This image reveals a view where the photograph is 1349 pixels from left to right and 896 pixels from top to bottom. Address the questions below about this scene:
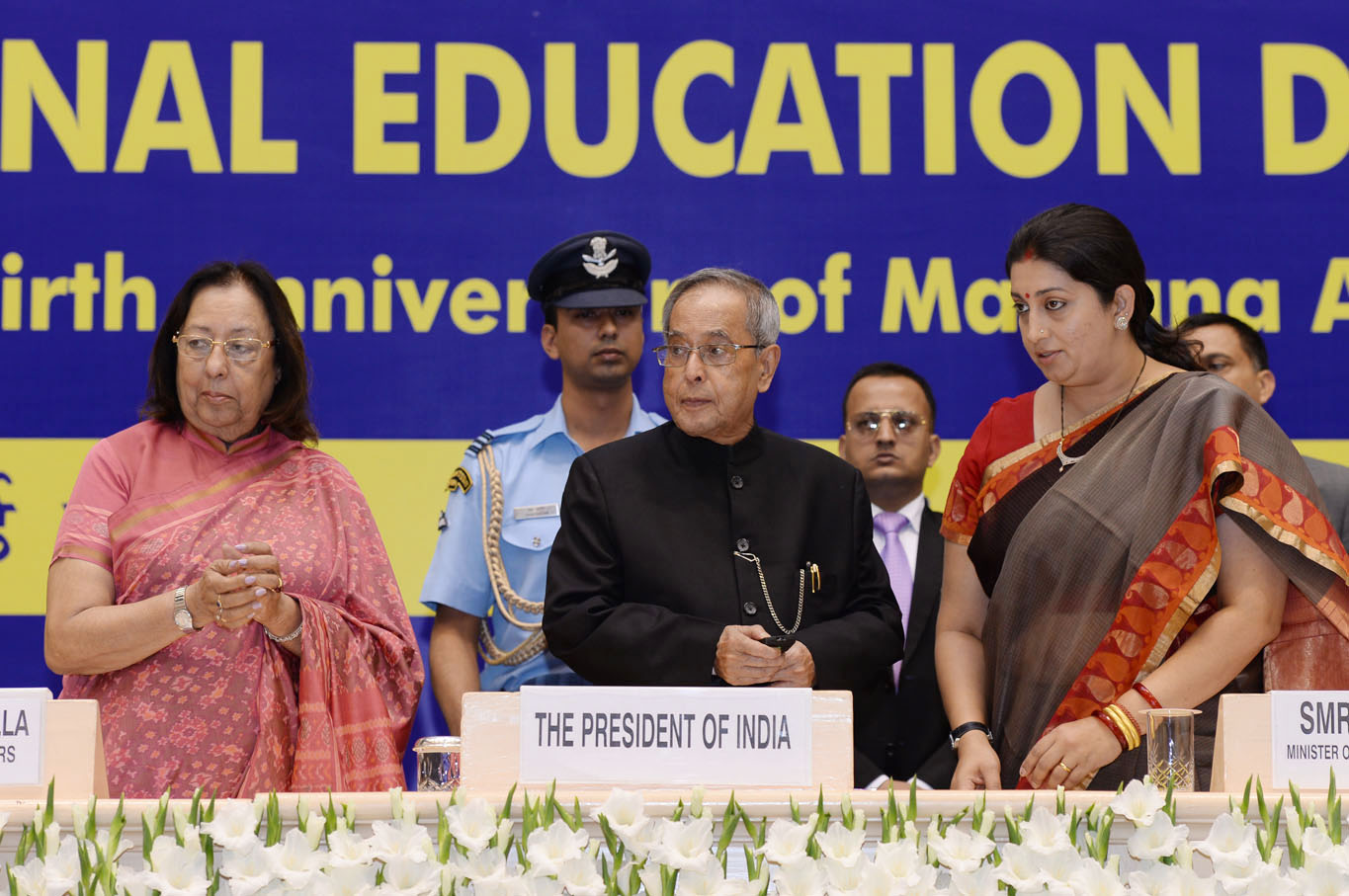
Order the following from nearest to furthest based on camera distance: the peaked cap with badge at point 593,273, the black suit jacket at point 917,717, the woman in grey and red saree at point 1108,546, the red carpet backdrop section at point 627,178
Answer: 1. the woman in grey and red saree at point 1108,546
2. the black suit jacket at point 917,717
3. the peaked cap with badge at point 593,273
4. the red carpet backdrop section at point 627,178

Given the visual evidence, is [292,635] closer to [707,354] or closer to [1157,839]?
[707,354]

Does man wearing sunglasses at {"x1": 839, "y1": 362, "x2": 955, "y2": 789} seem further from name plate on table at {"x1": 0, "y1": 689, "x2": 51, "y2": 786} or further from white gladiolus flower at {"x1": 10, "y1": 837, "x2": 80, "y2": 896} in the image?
white gladiolus flower at {"x1": 10, "y1": 837, "x2": 80, "y2": 896}

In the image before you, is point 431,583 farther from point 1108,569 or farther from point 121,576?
point 1108,569

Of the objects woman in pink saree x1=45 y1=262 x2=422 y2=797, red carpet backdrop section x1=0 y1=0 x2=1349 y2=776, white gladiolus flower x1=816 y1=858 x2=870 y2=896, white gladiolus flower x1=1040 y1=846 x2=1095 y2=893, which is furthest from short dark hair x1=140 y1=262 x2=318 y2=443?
white gladiolus flower x1=1040 y1=846 x2=1095 y2=893

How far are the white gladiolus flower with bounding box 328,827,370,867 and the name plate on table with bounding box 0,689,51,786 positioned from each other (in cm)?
51

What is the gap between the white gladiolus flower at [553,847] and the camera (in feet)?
4.96

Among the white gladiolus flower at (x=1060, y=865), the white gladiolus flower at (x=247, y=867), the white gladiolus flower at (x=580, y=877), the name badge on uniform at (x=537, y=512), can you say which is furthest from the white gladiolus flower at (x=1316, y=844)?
the name badge on uniform at (x=537, y=512)

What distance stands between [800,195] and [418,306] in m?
1.12

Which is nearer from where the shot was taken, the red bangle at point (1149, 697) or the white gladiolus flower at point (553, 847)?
the white gladiolus flower at point (553, 847)

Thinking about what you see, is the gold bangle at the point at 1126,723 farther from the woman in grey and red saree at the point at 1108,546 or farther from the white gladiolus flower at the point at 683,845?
the white gladiolus flower at the point at 683,845

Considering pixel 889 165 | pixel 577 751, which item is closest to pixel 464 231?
pixel 889 165

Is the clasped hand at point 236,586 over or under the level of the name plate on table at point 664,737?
over

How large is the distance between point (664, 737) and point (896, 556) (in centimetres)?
192

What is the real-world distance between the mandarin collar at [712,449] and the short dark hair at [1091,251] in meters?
0.60
